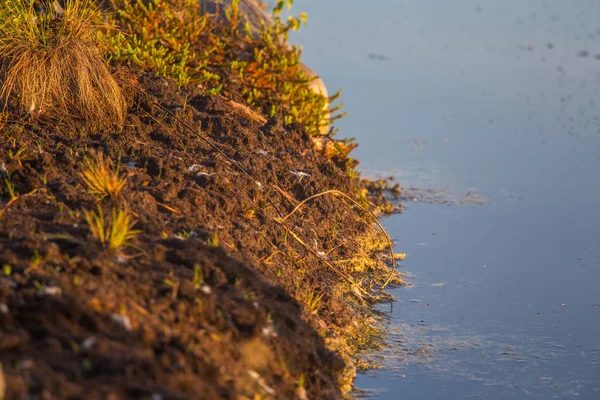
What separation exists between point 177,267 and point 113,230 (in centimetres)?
38

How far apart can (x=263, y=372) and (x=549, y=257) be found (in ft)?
13.8

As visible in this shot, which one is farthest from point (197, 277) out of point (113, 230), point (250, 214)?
point (250, 214)

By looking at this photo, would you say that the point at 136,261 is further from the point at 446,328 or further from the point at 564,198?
the point at 564,198

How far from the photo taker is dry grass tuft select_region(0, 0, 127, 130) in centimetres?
618

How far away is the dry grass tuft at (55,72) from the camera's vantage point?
6.18 m

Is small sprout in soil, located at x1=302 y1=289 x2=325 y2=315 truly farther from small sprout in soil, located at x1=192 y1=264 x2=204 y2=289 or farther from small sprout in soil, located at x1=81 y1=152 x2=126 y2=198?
small sprout in soil, located at x1=81 y1=152 x2=126 y2=198

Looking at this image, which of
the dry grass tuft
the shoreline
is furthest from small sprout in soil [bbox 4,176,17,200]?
the dry grass tuft

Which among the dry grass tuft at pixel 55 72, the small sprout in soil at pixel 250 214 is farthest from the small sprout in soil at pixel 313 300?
the dry grass tuft at pixel 55 72

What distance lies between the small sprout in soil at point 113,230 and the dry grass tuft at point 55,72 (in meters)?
1.89

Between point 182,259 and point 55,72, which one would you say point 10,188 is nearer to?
point 182,259

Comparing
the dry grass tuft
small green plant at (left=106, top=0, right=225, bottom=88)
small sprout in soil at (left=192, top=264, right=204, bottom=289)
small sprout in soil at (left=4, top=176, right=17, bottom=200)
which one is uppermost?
small green plant at (left=106, top=0, right=225, bottom=88)

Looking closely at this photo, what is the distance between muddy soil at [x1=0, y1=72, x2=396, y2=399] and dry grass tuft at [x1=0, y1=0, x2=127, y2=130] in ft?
0.63

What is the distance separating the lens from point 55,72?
628 centimetres

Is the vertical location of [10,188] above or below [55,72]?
below
